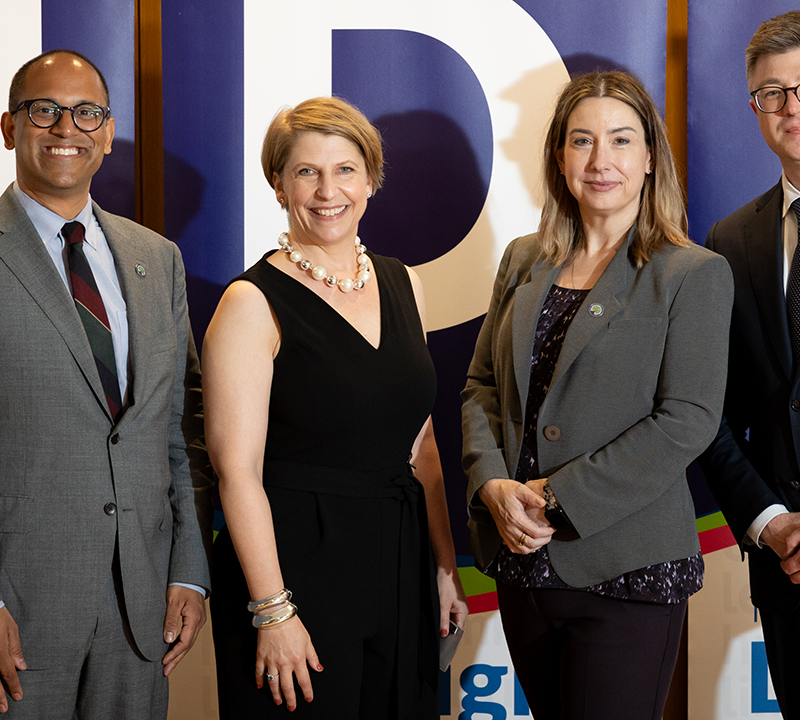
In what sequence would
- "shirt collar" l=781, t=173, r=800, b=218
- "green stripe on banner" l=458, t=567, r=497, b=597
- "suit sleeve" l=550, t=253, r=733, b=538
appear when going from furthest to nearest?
"green stripe on banner" l=458, t=567, r=497, b=597
"shirt collar" l=781, t=173, r=800, b=218
"suit sleeve" l=550, t=253, r=733, b=538

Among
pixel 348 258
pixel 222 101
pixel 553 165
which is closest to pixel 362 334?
pixel 348 258

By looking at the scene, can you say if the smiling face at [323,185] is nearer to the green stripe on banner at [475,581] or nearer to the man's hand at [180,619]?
the man's hand at [180,619]

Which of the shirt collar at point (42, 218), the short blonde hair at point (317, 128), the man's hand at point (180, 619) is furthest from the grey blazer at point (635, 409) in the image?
the shirt collar at point (42, 218)

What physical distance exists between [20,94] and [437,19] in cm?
138

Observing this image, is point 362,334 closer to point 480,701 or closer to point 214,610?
point 214,610

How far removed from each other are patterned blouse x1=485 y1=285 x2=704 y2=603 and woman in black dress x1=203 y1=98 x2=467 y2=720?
0.76 ft

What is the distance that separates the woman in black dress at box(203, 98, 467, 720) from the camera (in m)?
1.72

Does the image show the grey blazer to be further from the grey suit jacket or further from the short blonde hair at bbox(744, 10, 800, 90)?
the grey suit jacket

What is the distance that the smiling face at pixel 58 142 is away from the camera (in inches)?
70.4

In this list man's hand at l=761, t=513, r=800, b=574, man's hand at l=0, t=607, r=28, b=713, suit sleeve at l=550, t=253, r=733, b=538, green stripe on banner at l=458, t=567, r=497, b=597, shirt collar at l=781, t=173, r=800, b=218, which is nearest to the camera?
man's hand at l=0, t=607, r=28, b=713

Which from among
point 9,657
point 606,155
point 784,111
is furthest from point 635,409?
point 9,657

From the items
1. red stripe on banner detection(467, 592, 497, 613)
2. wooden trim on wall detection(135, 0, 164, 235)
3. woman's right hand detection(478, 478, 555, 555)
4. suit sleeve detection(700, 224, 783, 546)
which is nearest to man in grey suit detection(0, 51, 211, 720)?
woman's right hand detection(478, 478, 555, 555)

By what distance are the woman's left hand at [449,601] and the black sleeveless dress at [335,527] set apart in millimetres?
159

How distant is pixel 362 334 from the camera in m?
1.89
